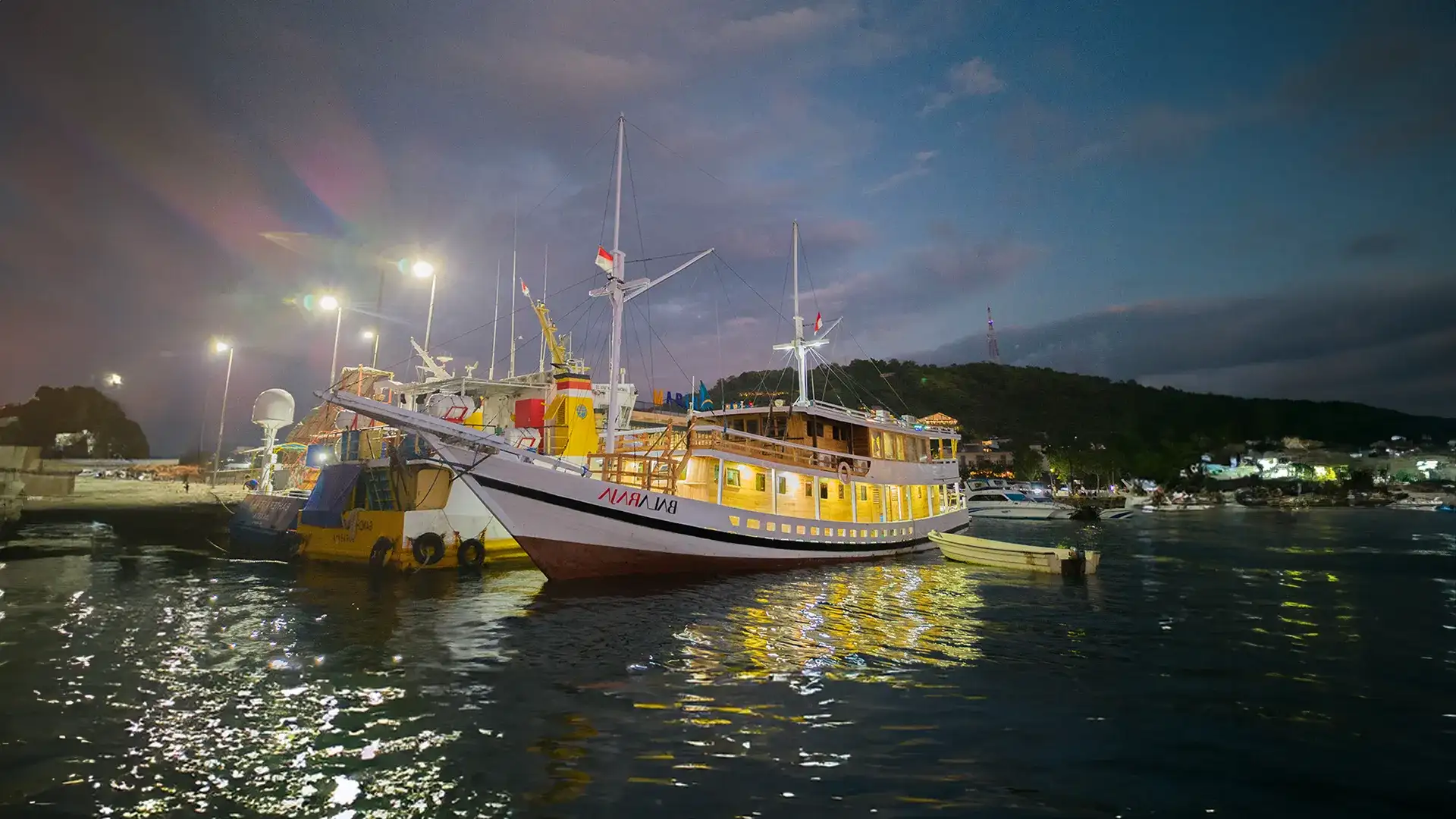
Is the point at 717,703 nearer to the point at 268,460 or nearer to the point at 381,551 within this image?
the point at 381,551

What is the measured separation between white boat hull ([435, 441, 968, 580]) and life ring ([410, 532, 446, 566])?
804 cm

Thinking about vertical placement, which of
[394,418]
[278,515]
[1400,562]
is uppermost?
[394,418]

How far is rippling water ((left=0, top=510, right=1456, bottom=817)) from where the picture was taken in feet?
21.4

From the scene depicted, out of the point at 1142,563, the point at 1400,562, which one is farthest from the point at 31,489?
the point at 1400,562

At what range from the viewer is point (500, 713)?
879cm

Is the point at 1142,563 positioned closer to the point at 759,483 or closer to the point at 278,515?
the point at 759,483

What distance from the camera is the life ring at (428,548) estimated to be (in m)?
25.4

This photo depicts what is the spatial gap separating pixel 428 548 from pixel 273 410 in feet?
92.6

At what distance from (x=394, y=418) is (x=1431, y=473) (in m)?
204

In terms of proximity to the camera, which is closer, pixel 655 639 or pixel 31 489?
pixel 655 639

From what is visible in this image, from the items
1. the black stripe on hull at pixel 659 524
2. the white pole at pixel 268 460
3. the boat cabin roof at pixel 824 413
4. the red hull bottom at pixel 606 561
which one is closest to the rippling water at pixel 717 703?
the red hull bottom at pixel 606 561

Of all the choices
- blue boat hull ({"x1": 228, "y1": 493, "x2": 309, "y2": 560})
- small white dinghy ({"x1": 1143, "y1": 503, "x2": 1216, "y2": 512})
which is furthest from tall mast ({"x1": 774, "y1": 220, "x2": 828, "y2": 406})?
small white dinghy ({"x1": 1143, "y1": 503, "x2": 1216, "y2": 512})

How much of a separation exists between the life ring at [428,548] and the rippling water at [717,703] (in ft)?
18.2

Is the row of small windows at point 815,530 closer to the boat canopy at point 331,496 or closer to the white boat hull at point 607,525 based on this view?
the white boat hull at point 607,525
